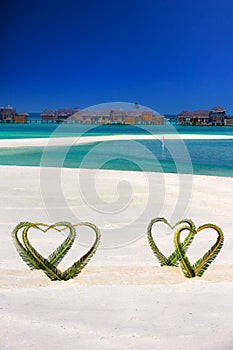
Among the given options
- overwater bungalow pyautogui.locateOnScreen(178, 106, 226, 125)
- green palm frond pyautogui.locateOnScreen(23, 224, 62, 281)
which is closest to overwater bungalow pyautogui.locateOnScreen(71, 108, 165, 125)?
green palm frond pyautogui.locateOnScreen(23, 224, 62, 281)

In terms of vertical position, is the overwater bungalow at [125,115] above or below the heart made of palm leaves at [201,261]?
above

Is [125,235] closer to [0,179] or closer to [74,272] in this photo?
[74,272]

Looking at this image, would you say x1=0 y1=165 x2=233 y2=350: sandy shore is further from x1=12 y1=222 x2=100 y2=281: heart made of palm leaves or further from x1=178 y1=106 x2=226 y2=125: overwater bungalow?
x1=178 y1=106 x2=226 y2=125: overwater bungalow

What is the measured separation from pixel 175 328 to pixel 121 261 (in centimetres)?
146

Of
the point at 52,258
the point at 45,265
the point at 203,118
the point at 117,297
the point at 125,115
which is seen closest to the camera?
the point at 117,297

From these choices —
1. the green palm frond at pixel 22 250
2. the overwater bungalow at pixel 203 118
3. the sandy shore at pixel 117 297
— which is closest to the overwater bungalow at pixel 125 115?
the sandy shore at pixel 117 297

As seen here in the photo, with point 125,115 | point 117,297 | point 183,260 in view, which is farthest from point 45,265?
point 125,115

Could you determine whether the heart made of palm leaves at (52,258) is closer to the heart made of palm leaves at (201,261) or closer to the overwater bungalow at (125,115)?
the heart made of palm leaves at (201,261)

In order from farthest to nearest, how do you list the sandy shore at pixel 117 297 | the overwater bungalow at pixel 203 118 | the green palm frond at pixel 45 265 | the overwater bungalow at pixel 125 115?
the overwater bungalow at pixel 203 118 → the overwater bungalow at pixel 125 115 → the green palm frond at pixel 45 265 → the sandy shore at pixel 117 297

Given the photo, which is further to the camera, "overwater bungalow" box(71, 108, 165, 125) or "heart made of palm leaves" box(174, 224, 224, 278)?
"overwater bungalow" box(71, 108, 165, 125)

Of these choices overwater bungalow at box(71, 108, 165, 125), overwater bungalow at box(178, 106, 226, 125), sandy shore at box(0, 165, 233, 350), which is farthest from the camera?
overwater bungalow at box(178, 106, 226, 125)

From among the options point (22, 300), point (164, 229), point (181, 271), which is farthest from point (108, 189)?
point (22, 300)

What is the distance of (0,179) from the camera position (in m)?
9.29

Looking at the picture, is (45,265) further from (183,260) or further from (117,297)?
(183,260)
